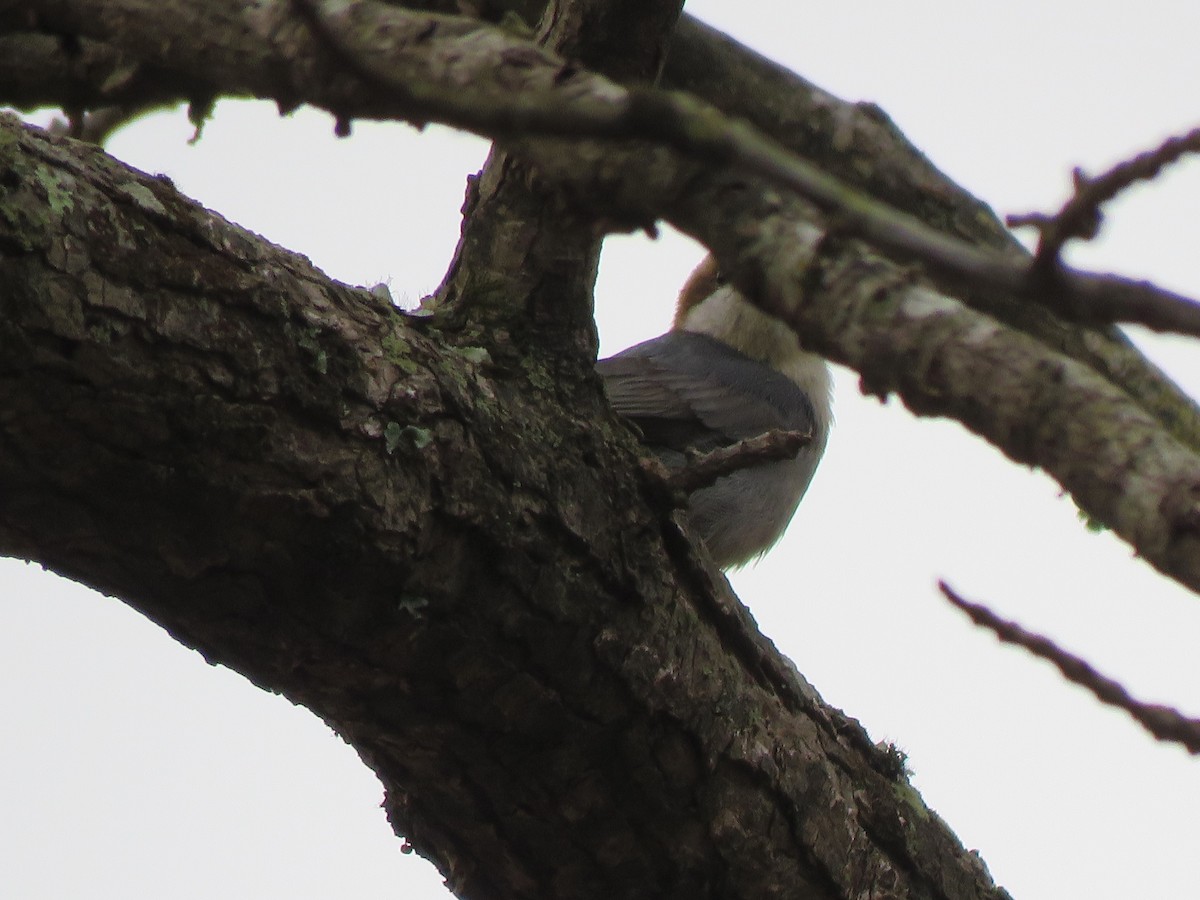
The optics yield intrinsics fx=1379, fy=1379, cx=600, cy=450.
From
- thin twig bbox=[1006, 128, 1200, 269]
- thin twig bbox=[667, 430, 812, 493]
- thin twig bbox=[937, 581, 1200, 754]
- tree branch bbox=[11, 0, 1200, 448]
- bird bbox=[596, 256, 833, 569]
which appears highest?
bird bbox=[596, 256, 833, 569]

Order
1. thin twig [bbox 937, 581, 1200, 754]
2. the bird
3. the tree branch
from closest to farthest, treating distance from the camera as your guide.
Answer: thin twig [bbox 937, 581, 1200, 754], the tree branch, the bird

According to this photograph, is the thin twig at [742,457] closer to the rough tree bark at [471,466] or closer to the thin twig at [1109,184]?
the rough tree bark at [471,466]

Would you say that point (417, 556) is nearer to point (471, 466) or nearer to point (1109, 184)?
point (471, 466)

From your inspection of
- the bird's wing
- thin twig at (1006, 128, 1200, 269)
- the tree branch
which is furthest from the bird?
thin twig at (1006, 128, 1200, 269)

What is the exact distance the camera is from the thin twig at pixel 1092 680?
1.26 m

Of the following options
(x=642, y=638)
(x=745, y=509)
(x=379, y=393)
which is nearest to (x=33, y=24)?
(x=379, y=393)

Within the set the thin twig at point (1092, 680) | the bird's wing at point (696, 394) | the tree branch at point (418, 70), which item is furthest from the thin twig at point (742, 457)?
the bird's wing at point (696, 394)

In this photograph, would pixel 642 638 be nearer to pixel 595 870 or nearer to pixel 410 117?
pixel 595 870

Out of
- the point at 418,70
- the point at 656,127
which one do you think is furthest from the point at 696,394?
the point at 656,127

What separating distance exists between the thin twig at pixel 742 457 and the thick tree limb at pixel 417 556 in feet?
0.41

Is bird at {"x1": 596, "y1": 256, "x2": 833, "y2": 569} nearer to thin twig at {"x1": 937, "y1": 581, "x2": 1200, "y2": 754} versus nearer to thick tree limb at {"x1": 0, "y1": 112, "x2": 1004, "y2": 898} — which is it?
thick tree limb at {"x1": 0, "y1": 112, "x2": 1004, "y2": 898}

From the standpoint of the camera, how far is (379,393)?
2570mm

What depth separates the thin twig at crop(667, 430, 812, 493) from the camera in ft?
8.72

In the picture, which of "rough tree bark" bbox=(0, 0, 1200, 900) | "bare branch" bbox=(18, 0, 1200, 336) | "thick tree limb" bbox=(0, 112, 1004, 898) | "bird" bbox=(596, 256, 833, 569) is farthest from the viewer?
"bird" bbox=(596, 256, 833, 569)
